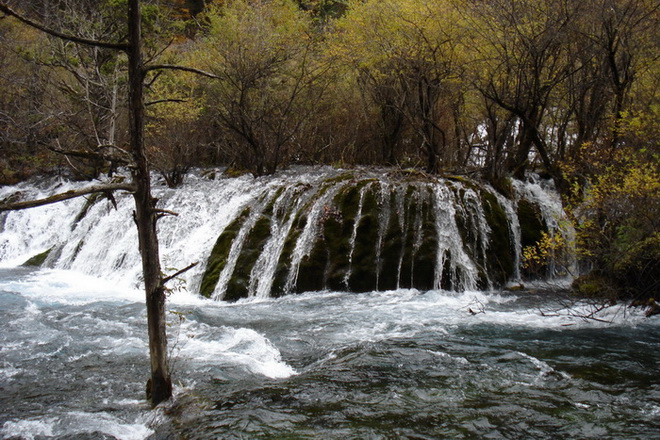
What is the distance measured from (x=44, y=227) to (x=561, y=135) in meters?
15.9

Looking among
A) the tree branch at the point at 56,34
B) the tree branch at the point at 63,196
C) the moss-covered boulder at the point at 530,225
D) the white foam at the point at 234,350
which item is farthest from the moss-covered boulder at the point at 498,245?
the tree branch at the point at 56,34

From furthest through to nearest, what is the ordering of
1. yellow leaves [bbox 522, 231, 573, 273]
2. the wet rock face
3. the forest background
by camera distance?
the wet rock face → the forest background → yellow leaves [bbox 522, 231, 573, 273]

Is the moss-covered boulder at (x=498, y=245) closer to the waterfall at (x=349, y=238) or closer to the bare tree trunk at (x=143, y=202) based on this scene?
the waterfall at (x=349, y=238)

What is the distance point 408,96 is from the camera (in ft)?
51.1

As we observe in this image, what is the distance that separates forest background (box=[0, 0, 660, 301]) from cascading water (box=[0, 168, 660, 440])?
123cm

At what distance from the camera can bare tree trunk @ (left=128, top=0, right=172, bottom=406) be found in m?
4.07

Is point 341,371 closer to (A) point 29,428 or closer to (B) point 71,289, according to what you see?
(A) point 29,428

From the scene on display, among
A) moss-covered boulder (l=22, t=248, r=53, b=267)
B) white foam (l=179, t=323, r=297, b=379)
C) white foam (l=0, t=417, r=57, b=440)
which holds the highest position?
moss-covered boulder (l=22, t=248, r=53, b=267)

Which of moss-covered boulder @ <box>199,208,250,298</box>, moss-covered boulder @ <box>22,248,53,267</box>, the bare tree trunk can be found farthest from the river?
moss-covered boulder @ <box>22,248,53,267</box>

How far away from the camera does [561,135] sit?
1377cm

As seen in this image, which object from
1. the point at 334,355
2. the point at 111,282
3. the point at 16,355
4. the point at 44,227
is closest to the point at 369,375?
the point at 334,355

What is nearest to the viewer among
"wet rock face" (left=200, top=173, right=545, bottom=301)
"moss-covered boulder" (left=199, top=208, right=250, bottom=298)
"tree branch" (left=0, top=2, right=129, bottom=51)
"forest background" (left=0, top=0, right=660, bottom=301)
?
"tree branch" (left=0, top=2, right=129, bottom=51)

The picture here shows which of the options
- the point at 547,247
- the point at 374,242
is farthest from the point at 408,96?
the point at 547,247

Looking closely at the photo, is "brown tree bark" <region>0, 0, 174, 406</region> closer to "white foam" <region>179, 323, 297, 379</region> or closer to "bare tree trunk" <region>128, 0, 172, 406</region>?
"bare tree trunk" <region>128, 0, 172, 406</region>
